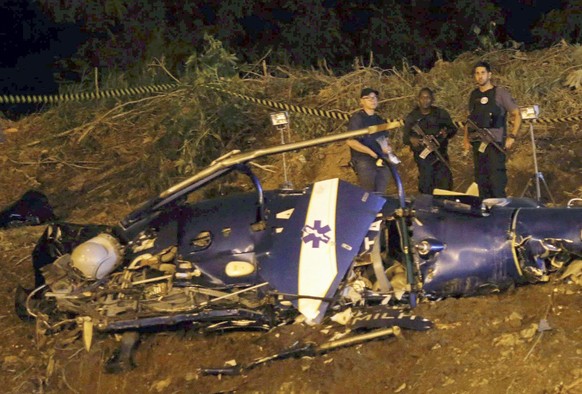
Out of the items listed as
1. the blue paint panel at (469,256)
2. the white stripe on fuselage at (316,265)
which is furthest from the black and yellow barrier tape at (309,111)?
the white stripe on fuselage at (316,265)

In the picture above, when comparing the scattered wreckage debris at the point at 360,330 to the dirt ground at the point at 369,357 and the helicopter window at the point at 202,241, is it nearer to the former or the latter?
the dirt ground at the point at 369,357

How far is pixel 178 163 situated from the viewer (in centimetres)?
1182

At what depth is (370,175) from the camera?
8555 millimetres

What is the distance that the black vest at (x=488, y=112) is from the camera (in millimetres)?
8852

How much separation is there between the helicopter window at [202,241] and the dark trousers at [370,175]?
2325 millimetres

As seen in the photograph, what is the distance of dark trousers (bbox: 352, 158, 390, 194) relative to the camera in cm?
855

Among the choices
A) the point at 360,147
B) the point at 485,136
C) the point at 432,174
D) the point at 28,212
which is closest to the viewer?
the point at 360,147

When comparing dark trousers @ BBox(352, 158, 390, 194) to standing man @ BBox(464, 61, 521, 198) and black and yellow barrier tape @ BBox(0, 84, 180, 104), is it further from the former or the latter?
black and yellow barrier tape @ BBox(0, 84, 180, 104)

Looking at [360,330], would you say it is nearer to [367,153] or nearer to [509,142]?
[367,153]

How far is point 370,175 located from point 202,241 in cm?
241

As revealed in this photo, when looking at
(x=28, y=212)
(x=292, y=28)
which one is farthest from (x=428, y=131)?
(x=292, y=28)

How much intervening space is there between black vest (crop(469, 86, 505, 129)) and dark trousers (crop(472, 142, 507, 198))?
8.1 inches

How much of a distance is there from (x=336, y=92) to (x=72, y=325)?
662cm

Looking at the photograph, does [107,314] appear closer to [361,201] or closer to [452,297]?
[361,201]
